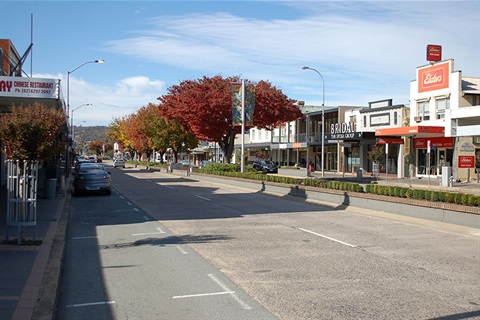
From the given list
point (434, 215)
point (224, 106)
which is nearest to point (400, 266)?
point (434, 215)

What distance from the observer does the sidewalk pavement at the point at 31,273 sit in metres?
6.06

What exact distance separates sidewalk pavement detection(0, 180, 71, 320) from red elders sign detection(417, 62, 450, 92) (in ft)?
116

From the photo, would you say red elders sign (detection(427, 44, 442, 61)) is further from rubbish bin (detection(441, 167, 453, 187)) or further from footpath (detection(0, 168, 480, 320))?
footpath (detection(0, 168, 480, 320))

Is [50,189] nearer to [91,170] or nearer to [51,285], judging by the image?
[91,170]

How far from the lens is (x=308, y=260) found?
31.2 ft

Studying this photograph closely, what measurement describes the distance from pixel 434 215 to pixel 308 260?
7033mm

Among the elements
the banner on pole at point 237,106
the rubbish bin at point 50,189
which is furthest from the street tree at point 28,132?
the banner on pole at point 237,106

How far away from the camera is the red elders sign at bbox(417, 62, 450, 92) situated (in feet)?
132

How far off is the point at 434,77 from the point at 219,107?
59.7 ft

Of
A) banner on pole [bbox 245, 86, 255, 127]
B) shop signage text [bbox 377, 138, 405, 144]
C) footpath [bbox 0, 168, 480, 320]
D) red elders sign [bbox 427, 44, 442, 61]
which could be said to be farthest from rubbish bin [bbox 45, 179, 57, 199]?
red elders sign [bbox 427, 44, 442, 61]

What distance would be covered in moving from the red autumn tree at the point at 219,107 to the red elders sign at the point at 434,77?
36.9 feet

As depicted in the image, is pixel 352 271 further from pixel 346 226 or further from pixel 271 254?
pixel 346 226

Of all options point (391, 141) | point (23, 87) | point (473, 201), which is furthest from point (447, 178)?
point (23, 87)

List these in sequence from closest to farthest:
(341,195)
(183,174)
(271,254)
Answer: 1. (271,254)
2. (341,195)
3. (183,174)
